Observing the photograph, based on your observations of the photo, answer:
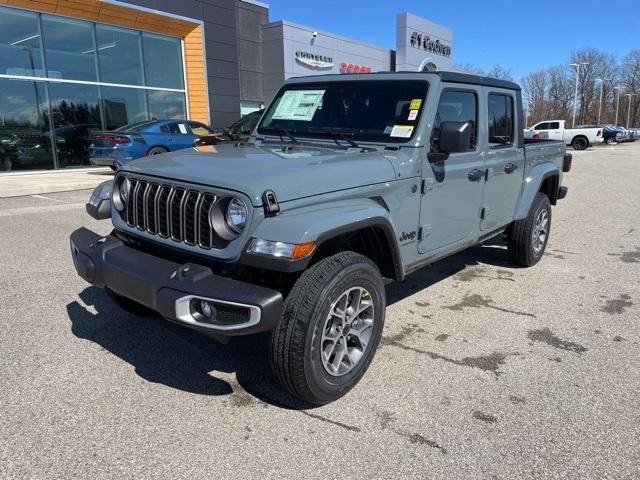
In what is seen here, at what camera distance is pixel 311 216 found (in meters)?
2.72

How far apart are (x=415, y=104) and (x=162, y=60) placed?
17.0m

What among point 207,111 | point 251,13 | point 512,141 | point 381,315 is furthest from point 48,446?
point 251,13

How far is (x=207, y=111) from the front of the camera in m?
20.2

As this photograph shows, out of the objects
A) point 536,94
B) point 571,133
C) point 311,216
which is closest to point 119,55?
point 311,216

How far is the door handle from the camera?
13.7ft

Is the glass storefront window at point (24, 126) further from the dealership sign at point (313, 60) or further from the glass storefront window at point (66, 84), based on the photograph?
the dealership sign at point (313, 60)

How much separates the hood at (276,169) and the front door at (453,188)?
50cm

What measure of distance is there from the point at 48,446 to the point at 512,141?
4566mm

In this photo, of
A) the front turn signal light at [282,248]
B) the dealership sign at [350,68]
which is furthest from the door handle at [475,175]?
the dealership sign at [350,68]

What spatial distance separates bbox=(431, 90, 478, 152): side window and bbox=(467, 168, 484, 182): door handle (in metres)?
0.19

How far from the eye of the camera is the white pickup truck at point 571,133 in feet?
105

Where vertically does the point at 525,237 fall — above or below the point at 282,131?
below

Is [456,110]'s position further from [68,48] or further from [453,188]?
[68,48]

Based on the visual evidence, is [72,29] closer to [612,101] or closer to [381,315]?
[381,315]
